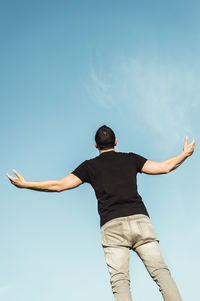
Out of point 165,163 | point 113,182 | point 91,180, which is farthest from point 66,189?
point 165,163

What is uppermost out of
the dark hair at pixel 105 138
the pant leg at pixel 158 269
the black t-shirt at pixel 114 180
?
the dark hair at pixel 105 138

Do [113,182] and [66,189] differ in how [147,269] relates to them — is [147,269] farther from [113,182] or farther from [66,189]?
[66,189]

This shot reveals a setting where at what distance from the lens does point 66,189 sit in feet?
21.8

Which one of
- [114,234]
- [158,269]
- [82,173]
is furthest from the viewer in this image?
[82,173]

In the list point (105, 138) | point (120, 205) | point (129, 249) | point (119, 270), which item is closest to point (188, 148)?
point (105, 138)

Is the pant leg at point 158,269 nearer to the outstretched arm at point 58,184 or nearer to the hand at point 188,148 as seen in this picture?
the outstretched arm at point 58,184

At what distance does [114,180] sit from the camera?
6328 mm

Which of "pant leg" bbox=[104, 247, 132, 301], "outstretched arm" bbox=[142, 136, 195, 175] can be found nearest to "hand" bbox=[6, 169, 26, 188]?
"pant leg" bbox=[104, 247, 132, 301]

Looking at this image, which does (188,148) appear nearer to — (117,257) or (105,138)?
(105,138)

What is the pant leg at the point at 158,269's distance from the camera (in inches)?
220

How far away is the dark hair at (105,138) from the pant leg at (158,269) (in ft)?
5.99

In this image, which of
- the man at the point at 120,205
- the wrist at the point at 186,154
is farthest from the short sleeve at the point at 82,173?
the wrist at the point at 186,154

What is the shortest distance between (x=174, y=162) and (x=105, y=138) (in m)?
1.30

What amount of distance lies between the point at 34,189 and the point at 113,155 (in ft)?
4.87
